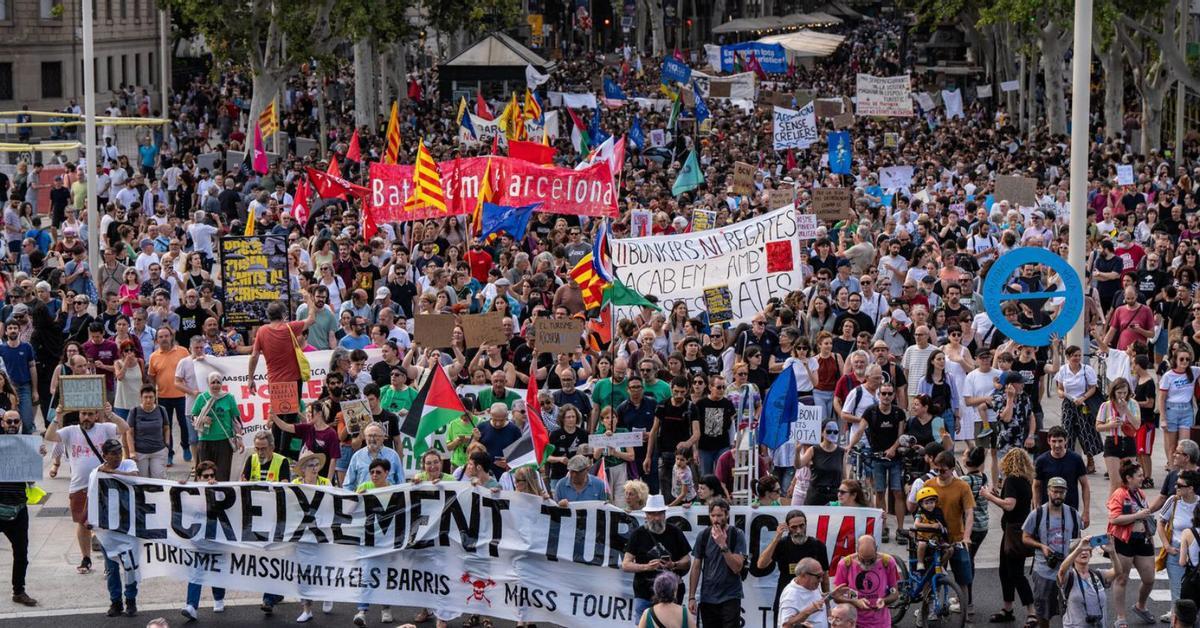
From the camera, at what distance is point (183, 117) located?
51.4 metres

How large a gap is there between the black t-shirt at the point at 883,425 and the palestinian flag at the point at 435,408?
3073mm

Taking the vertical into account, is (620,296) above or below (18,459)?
above

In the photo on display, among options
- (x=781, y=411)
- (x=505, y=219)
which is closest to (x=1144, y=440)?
(x=781, y=411)

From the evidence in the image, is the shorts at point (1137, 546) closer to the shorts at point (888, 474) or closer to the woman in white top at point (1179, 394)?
the shorts at point (888, 474)

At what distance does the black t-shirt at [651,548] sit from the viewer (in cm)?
1227

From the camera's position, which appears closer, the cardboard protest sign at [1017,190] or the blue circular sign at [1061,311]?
the blue circular sign at [1061,311]

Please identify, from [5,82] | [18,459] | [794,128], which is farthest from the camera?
[5,82]

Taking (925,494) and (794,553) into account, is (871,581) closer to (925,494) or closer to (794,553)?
(794,553)

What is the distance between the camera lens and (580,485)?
13023 millimetres

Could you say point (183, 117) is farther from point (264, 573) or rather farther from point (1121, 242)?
point (264, 573)

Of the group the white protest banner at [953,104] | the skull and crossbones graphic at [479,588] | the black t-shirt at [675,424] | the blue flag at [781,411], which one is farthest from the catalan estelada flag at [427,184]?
the white protest banner at [953,104]

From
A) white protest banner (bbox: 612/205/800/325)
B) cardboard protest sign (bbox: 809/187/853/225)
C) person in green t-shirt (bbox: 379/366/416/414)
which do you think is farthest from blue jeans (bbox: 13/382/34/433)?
cardboard protest sign (bbox: 809/187/853/225)

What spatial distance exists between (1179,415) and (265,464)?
7.71m

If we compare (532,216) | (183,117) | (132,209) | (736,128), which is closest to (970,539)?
(532,216)
